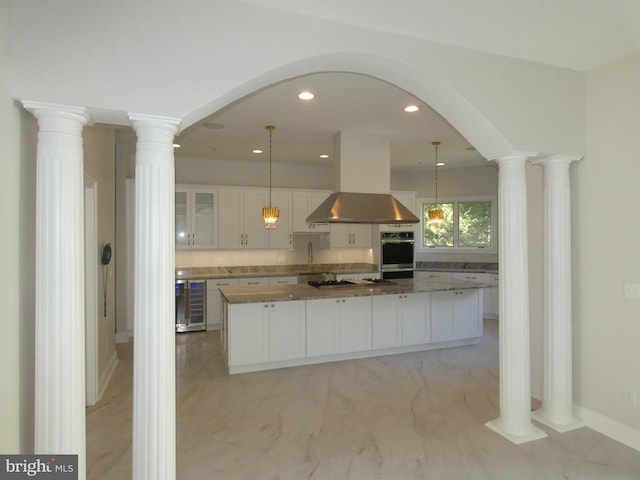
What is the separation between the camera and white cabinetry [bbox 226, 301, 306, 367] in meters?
4.38

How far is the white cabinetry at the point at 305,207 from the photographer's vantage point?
7.29 m

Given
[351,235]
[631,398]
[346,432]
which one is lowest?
[346,432]

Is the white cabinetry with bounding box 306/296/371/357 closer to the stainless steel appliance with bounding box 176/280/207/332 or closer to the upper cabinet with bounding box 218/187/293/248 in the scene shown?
the stainless steel appliance with bounding box 176/280/207/332

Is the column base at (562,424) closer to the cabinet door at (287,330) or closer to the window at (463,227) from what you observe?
the cabinet door at (287,330)

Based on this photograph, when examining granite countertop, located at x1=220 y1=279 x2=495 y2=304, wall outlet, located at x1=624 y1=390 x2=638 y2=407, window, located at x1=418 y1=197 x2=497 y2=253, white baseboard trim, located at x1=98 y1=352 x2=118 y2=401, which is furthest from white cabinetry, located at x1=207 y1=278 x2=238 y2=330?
wall outlet, located at x1=624 y1=390 x2=638 y2=407

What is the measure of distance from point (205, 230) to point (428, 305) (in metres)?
3.93

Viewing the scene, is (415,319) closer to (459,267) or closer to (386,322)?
(386,322)

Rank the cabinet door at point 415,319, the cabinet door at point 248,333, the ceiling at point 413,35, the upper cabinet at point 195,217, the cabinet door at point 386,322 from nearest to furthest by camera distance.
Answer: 1. the ceiling at point 413,35
2. the cabinet door at point 248,333
3. the cabinet door at point 386,322
4. the cabinet door at point 415,319
5. the upper cabinet at point 195,217

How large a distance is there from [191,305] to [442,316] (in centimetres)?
398

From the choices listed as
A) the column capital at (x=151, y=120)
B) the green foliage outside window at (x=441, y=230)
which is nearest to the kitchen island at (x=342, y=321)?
the column capital at (x=151, y=120)

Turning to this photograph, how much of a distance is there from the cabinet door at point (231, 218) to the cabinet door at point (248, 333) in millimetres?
2626

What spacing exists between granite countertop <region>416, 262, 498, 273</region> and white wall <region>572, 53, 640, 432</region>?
417 centimetres

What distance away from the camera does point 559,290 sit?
3.17m

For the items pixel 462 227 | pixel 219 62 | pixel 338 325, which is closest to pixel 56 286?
pixel 219 62
